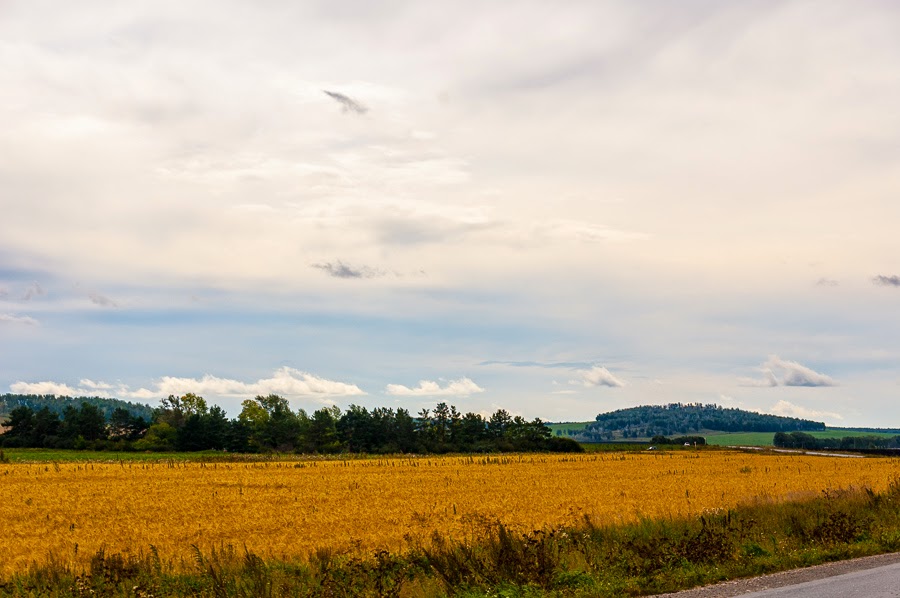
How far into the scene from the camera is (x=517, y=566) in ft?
53.4

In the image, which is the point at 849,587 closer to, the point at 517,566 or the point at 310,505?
the point at 517,566

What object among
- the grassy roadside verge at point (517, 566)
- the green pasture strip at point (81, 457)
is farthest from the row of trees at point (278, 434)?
the grassy roadside verge at point (517, 566)

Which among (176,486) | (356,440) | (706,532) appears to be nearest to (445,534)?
(706,532)

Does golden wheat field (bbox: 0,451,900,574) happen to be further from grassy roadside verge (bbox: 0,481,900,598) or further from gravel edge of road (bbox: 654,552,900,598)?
gravel edge of road (bbox: 654,552,900,598)

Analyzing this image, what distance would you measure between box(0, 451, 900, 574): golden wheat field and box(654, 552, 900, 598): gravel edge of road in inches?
361

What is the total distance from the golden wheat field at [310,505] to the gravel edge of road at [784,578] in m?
9.16

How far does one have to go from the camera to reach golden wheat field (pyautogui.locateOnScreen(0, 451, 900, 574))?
2533 centimetres

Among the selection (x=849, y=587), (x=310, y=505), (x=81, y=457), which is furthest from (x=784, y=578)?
(x=81, y=457)

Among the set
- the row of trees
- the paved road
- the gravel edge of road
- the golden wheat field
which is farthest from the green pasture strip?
the paved road

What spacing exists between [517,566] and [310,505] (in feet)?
80.4

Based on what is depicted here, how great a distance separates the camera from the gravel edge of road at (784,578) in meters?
14.4

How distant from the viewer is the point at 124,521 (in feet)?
108

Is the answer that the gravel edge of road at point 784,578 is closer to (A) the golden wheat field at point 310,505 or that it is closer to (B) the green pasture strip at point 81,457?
(A) the golden wheat field at point 310,505

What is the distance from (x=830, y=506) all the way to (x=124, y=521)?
27767 millimetres
